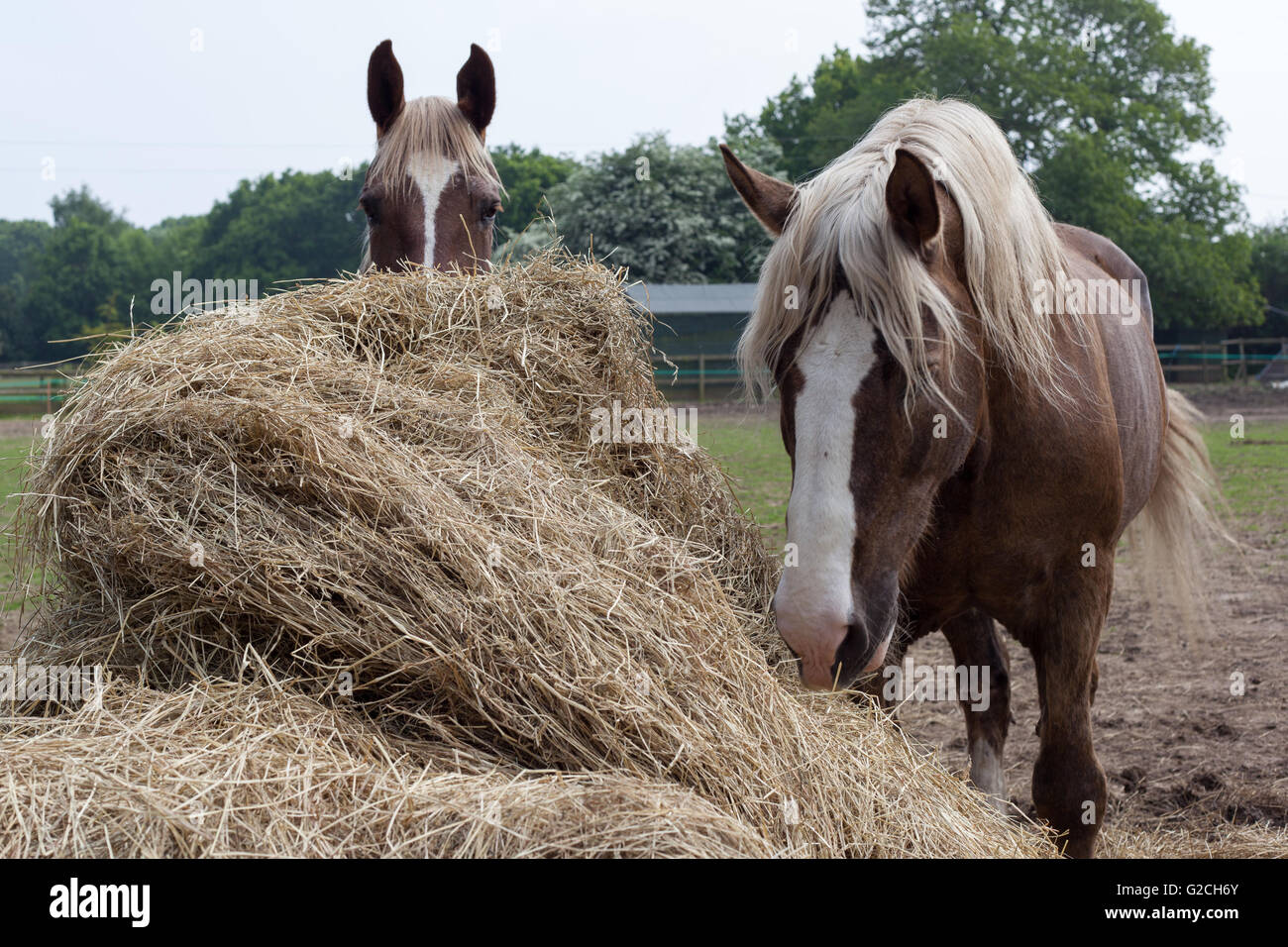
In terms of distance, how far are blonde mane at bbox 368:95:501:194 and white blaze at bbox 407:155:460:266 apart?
3 centimetres

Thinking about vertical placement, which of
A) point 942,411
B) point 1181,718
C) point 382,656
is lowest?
point 1181,718

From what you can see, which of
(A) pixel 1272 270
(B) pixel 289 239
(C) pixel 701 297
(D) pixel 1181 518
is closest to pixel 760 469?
(D) pixel 1181 518

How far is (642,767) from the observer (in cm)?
185

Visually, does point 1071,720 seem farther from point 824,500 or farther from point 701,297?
point 701,297

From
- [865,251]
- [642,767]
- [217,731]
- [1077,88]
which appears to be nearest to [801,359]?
[865,251]

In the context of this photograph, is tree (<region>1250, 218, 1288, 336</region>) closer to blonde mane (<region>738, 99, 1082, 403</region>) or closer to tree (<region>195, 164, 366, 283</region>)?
tree (<region>195, 164, 366, 283</region>)

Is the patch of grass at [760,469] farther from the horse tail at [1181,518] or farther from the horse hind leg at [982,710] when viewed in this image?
the horse tail at [1181,518]

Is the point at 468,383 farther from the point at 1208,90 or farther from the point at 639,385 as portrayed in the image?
the point at 1208,90

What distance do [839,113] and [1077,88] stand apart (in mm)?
10335

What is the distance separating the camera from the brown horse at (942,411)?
1998mm

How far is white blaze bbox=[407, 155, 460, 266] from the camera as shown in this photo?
12.0ft

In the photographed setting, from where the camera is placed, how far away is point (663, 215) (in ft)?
95.2

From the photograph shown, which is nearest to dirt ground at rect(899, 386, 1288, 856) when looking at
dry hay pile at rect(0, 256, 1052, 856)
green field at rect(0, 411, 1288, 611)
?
green field at rect(0, 411, 1288, 611)

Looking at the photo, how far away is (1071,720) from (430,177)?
2963mm
